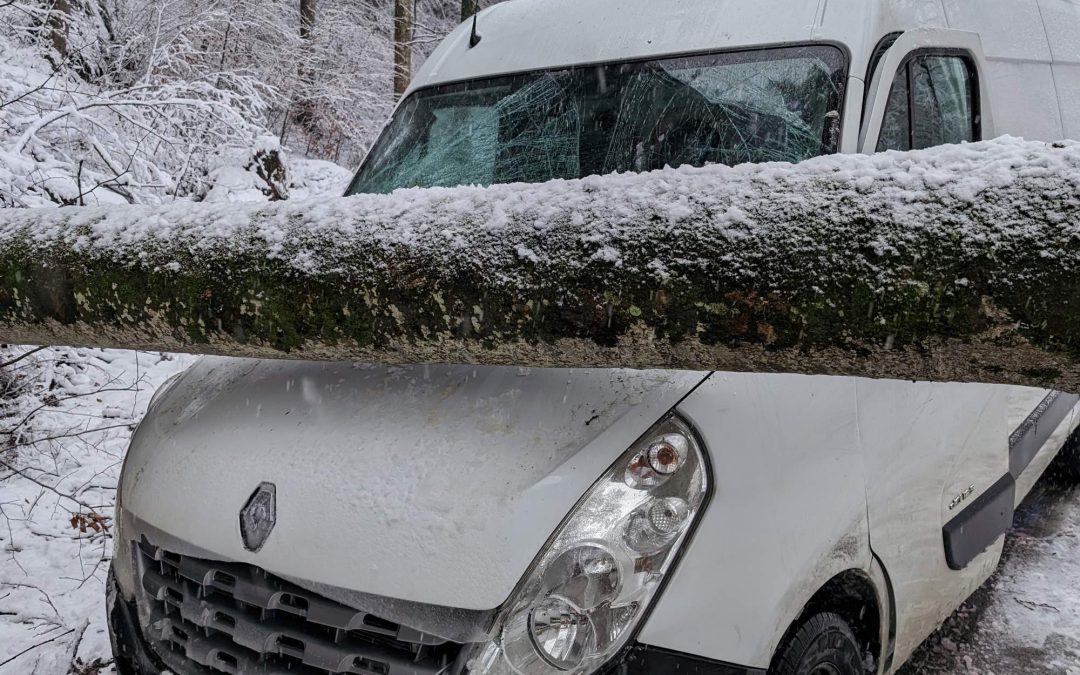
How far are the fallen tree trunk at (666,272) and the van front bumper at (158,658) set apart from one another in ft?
1.86

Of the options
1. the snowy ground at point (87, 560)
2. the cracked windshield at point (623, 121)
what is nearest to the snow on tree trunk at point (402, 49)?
the snowy ground at point (87, 560)

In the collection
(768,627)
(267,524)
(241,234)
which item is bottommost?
(768,627)

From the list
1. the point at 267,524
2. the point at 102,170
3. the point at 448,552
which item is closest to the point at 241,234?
the point at 267,524

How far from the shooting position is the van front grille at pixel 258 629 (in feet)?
4.96

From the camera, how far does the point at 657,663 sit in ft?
4.92

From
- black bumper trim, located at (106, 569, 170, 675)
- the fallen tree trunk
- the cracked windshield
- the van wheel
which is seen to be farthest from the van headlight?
the cracked windshield

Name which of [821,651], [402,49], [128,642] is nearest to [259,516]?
[128,642]

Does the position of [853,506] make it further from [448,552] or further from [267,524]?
[267,524]

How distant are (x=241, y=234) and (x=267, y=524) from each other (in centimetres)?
73

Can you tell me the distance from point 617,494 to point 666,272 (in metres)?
0.45

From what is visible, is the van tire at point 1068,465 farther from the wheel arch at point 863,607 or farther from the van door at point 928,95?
the wheel arch at point 863,607

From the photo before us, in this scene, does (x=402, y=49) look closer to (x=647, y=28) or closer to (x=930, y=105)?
(x=647, y=28)

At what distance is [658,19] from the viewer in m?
2.88

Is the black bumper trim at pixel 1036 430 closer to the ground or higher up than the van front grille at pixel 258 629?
closer to the ground
